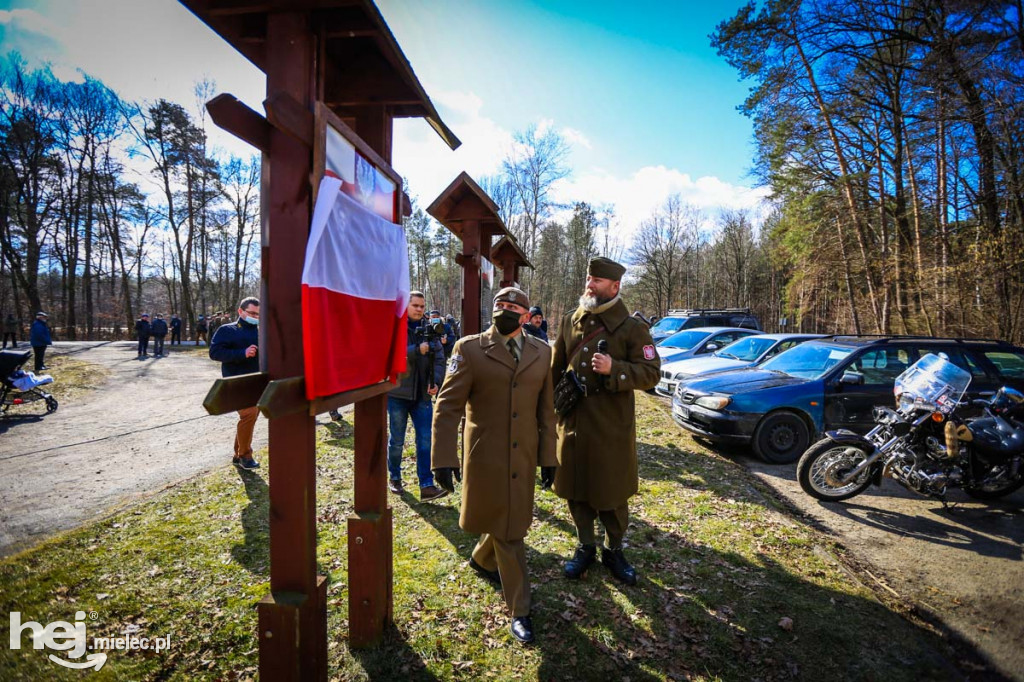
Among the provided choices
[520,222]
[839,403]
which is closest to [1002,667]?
[839,403]

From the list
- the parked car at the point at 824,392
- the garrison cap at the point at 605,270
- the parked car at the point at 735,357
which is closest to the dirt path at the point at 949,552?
the parked car at the point at 824,392

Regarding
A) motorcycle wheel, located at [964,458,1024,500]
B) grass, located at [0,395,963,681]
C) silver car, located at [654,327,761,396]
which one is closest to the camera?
grass, located at [0,395,963,681]

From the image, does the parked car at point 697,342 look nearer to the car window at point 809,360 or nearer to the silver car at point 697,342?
the silver car at point 697,342

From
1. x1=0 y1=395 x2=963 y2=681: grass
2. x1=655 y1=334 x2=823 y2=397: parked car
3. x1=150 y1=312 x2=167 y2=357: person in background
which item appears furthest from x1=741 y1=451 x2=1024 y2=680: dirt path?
x1=150 y1=312 x2=167 y2=357: person in background

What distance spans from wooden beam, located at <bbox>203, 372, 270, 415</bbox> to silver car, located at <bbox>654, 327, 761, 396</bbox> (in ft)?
34.9

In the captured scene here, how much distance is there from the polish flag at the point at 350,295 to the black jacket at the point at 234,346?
3.78 metres

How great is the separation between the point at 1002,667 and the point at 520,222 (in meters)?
33.2

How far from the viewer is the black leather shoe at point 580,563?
3555mm

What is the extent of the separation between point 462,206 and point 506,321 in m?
2.62

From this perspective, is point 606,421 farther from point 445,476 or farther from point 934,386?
point 934,386

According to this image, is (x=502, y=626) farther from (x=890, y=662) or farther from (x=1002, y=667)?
(x=1002, y=667)

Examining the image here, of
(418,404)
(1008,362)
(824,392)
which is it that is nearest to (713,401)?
(824,392)

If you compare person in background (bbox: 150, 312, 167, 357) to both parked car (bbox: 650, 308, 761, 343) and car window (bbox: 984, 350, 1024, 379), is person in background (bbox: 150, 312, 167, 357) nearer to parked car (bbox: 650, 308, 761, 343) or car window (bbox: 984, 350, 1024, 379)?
parked car (bbox: 650, 308, 761, 343)

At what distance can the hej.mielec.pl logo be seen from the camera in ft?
8.92
